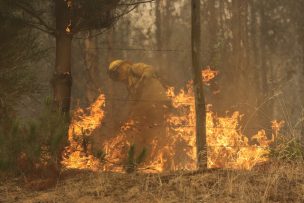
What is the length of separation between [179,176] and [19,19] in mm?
5245

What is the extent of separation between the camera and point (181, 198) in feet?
14.7

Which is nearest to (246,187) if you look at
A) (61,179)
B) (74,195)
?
(74,195)

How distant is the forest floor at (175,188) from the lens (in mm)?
4402

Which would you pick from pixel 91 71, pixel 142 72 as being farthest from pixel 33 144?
pixel 91 71

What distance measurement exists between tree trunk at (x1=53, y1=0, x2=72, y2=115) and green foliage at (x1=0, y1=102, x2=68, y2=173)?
258cm

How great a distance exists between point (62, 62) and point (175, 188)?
4.90 metres

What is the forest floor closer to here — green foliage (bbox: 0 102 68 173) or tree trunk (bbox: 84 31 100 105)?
green foliage (bbox: 0 102 68 173)

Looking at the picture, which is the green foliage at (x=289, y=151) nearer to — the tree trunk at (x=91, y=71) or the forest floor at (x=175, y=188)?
the forest floor at (x=175, y=188)

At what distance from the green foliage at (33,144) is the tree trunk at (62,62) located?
2.58 metres

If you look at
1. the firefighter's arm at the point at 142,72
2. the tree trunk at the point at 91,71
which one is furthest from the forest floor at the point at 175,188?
the tree trunk at the point at 91,71

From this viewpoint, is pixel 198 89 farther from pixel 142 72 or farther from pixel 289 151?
pixel 142 72

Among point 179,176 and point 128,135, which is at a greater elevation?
point 128,135

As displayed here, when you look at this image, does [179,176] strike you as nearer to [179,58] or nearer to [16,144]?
[16,144]

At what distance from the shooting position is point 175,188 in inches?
188
